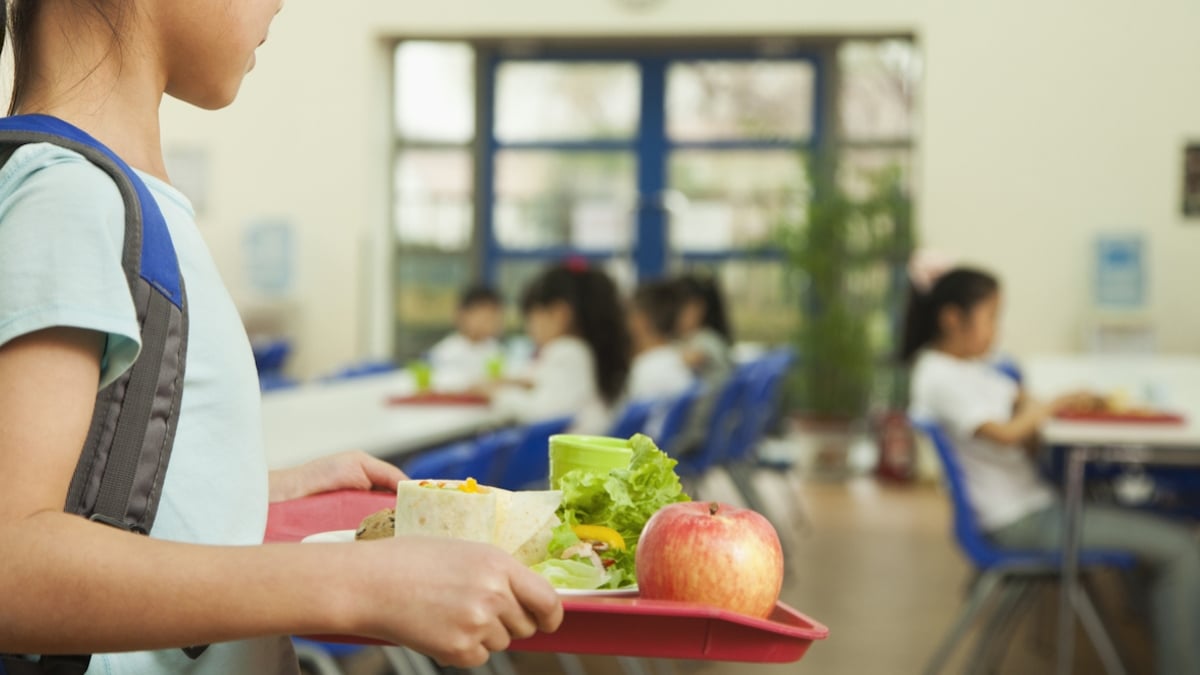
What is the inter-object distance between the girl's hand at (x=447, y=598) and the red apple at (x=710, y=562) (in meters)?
0.15

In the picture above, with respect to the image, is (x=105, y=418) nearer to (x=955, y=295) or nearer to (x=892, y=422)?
(x=955, y=295)

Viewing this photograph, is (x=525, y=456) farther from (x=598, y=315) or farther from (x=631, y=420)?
(x=598, y=315)

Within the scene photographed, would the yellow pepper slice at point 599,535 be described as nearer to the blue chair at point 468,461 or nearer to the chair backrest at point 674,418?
the blue chair at point 468,461

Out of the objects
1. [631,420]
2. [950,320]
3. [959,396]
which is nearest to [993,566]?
[959,396]

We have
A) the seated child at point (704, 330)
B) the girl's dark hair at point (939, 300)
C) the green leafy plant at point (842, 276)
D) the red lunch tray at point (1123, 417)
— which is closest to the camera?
the red lunch tray at point (1123, 417)

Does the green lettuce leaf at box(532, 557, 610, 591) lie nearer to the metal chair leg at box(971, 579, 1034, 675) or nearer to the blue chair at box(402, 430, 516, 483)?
the blue chair at box(402, 430, 516, 483)

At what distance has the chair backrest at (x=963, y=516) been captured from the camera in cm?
383

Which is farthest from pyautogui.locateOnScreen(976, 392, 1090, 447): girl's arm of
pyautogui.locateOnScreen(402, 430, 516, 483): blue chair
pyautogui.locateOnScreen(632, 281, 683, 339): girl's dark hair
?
pyautogui.locateOnScreen(632, 281, 683, 339): girl's dark hair

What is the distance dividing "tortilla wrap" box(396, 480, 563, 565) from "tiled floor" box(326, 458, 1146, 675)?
3.58 metres

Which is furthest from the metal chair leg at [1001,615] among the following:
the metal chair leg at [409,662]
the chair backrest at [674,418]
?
the metal chair leg at [409,662]

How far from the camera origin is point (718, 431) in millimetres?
6148

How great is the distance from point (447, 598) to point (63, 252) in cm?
28

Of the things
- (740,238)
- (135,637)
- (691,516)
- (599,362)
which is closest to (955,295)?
(599,362)

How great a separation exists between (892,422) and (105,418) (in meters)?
8.92
